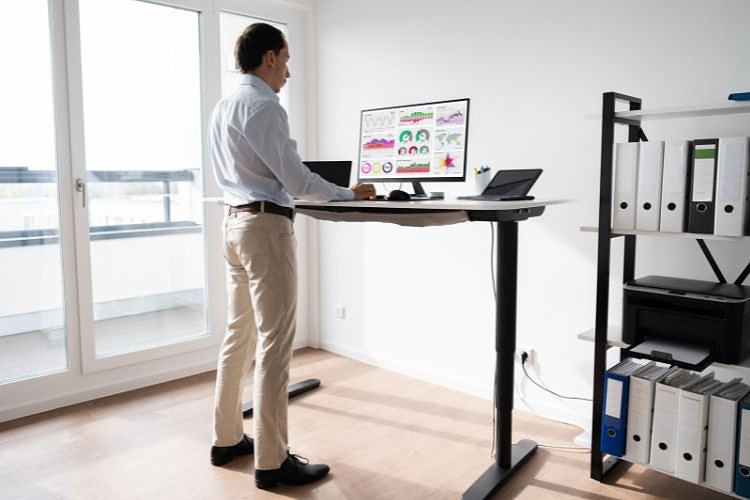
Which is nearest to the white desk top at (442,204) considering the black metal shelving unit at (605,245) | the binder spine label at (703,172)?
the black metal shelving unit at (605,245)

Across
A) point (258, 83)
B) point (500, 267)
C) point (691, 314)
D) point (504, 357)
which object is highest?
point (258, 83)

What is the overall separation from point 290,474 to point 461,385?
1.25 meters

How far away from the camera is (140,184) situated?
3.34 meters

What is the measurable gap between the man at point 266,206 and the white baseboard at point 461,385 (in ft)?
3.80

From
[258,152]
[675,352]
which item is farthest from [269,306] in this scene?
[675,352]

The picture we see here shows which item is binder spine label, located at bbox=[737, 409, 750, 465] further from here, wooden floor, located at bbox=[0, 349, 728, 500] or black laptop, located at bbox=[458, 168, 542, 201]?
black laptop, located at bbox=[458, 168, 542, 201]

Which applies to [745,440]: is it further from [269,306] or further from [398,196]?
[269,306]

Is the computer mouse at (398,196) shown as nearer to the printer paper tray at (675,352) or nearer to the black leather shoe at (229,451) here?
the printer paper tray at (675,352)

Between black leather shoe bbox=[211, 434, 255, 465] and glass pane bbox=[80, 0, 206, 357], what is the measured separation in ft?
3.80

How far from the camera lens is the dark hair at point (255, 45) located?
85.1 inches

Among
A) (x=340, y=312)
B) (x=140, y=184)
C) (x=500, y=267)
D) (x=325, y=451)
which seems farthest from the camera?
(x=340, y=312)

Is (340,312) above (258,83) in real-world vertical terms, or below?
below

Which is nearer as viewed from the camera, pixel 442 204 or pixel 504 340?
pixel 442 204

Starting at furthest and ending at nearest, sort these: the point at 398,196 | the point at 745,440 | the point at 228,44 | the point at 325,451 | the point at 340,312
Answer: the point at 340,312, the point at 228,44, the point at 325,451, the point at 398,196, the point at 745,440
